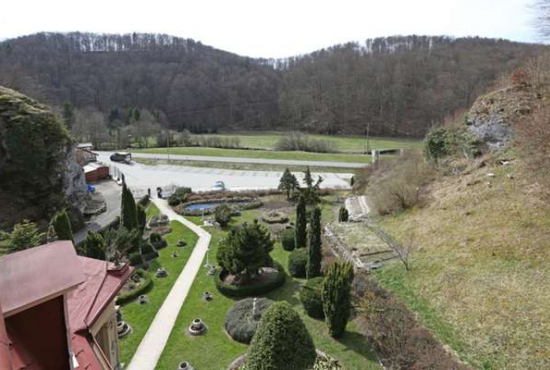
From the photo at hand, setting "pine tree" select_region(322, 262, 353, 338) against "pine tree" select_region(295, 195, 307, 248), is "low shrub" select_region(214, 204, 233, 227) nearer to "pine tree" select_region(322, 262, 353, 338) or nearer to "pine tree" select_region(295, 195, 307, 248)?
"pine tree" select_region(295, 195, 307, 248)

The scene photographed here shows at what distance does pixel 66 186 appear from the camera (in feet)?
75.7

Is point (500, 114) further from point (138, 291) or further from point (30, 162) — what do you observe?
point (30, 162)

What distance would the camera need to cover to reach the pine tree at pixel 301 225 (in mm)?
20000

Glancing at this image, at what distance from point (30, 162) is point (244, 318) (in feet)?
54.5

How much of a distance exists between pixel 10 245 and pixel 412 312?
13.9 metres

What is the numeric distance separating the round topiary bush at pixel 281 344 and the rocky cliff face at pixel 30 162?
59.8 feet

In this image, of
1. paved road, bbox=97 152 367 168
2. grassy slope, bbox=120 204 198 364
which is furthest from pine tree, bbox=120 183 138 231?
paved road, bbox=97 152 367 168

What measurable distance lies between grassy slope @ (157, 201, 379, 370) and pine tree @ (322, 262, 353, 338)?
1.59ft

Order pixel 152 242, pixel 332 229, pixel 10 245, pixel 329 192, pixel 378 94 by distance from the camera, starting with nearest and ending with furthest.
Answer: pixel 10 245
pixel 332 229
pixel 152 242
pixel 329 192
pixel 378 94

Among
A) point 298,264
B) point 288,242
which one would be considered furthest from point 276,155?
point 298,264

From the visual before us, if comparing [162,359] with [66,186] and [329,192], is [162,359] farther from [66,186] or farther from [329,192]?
[329,192]

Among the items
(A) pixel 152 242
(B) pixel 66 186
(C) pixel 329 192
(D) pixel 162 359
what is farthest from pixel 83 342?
(C) pixel 329 192

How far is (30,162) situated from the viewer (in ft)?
71.4

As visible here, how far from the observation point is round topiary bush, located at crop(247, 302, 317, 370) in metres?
9.02
